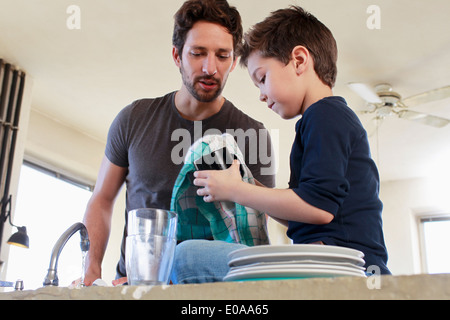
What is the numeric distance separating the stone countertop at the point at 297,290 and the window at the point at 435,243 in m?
6.03

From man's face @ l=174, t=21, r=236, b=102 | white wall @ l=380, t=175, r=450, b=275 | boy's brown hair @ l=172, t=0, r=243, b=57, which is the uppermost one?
white wall @ l=380, t=175, r=450, b=275

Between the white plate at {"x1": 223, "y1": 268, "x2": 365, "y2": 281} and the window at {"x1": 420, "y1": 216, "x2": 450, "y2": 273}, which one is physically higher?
the window at {"x1": 420, "y1": 216, "x2": 450, "y2": 273}

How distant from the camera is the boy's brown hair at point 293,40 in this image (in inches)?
42.9

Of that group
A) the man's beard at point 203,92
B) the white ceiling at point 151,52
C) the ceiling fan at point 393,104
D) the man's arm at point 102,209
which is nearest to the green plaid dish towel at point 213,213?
the man's arm at point 102,209

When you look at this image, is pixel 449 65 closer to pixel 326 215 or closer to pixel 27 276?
pixel 326 215

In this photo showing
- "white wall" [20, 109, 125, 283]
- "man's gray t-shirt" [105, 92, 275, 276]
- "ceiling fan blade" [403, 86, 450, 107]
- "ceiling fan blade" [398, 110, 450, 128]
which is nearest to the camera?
"man's gray t-shirt" [105, 92, 275, 276]

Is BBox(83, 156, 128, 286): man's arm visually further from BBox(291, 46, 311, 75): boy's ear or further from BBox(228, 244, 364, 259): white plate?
BBox(228, 244, 364, 259): white plate

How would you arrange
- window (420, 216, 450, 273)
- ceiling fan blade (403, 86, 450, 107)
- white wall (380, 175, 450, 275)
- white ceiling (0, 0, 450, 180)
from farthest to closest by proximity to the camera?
1. white wall (380, 175, 450, 275)
2. window (420, 216, 450, 273)
3. ceiling fan blade (403, 86, 450, 107)
4. white ceiling (0, 0, 450, 180)

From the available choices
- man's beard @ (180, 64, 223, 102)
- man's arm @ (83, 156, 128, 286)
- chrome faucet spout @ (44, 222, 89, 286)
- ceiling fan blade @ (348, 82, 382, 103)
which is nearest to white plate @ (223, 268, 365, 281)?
chrome faucet spout @ (44, 222, 89, 286)

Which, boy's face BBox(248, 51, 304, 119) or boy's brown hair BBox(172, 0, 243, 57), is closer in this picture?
boy's face BBox(248, 51, 304, 119)

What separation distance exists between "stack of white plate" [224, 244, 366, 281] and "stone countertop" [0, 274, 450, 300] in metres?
0.09

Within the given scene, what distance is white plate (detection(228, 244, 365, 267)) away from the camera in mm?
565

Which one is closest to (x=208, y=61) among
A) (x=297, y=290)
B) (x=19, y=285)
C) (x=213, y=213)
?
(x=213, y=213)

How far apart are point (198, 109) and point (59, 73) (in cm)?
266
